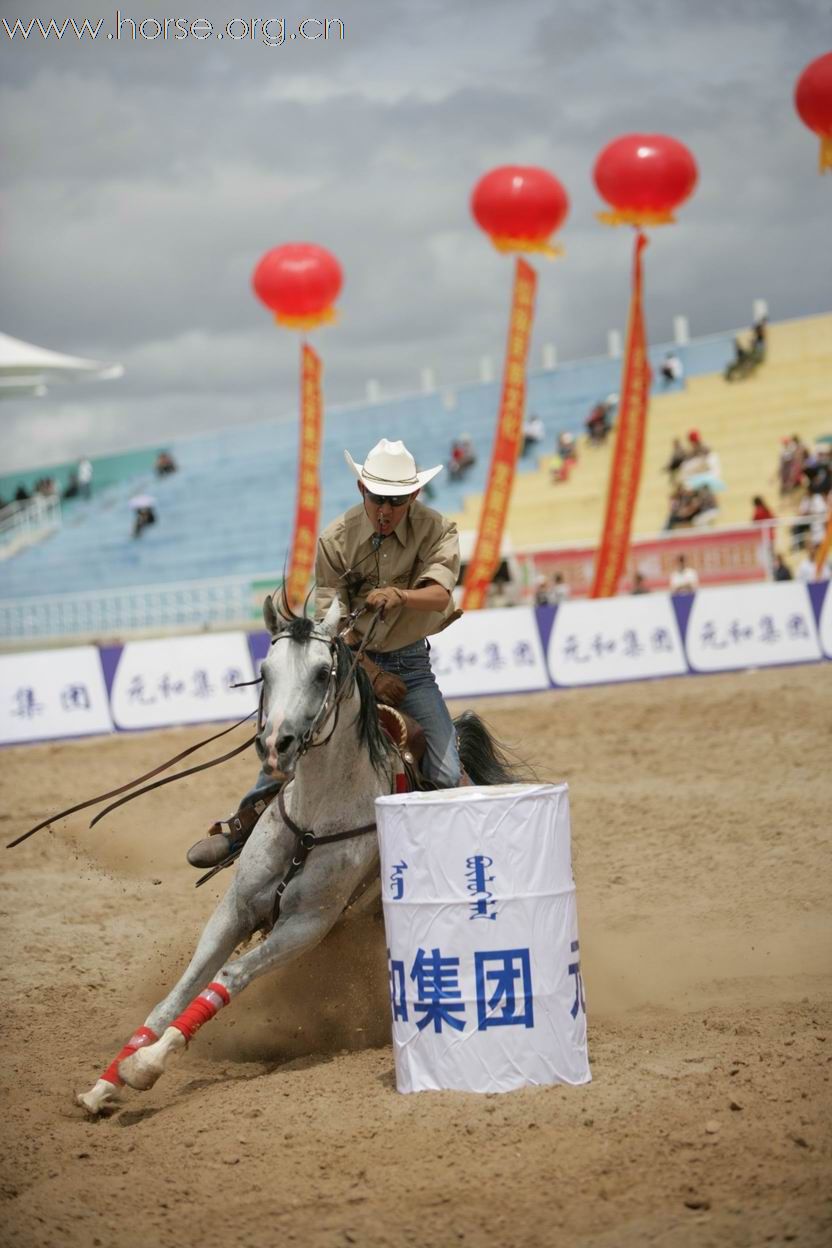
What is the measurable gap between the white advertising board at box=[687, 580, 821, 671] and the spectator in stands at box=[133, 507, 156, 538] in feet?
79.3

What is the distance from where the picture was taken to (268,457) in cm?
4272

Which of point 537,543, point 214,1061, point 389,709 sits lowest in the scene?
point 214,1061

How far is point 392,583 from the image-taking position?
20.9 ft

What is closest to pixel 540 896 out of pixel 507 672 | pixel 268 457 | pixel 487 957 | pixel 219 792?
pixel 487 957

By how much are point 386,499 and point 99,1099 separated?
8.80ft

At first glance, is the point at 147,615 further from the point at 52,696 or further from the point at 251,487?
the point at 251,487

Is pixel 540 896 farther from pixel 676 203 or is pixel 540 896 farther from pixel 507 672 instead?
pixel 676 203

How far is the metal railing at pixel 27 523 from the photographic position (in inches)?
1567

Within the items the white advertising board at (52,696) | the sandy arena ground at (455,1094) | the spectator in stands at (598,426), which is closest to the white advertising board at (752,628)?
the sandy arena ground at (455,1094)

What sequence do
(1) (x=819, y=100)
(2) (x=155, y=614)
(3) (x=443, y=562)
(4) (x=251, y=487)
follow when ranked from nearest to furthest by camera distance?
(3) (x=443, y=562) < (1) (x=819, y=100) < (2) (x=155, y=614) < (4) (x=251, y=487)

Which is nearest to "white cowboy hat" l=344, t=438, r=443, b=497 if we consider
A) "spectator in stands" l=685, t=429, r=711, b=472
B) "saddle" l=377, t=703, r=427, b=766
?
"saddle" l=377, t=703, r=427, b=766

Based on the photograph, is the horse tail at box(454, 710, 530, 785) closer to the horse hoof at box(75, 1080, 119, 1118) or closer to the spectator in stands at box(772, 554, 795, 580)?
the horse hoof at box(75, 1080, 119, 1118)

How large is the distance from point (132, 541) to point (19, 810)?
28.0 m

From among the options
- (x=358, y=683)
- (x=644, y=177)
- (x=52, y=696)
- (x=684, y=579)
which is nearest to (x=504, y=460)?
(x=684, y=579)
